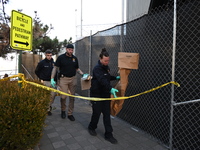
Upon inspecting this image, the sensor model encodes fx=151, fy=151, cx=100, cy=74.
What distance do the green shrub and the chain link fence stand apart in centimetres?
222

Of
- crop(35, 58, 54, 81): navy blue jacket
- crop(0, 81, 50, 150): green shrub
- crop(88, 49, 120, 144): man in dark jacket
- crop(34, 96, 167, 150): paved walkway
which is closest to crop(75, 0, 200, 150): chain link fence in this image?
crop(34, 96, 167, 150): paved walkway

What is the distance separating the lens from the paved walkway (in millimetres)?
2932

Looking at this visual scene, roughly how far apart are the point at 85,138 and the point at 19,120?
1.52m

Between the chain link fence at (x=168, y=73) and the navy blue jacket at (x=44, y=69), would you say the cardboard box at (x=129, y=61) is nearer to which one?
the chain link fence at (x=168, y=73)

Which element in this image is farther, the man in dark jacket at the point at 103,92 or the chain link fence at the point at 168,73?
the man in dark jacket at the point at 103,92

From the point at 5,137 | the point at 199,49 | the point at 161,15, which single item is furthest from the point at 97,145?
the point at 161,15

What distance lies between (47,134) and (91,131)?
3.27ft

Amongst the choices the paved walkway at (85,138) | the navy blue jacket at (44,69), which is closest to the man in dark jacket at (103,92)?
the paved walkway at (85,138)

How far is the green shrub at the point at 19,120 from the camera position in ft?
7.08

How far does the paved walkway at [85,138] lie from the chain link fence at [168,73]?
0.86ft

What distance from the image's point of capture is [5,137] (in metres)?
2.19

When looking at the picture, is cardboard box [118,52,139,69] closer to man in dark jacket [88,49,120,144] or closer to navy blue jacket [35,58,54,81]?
man in dark jacket [88,49,120,144]

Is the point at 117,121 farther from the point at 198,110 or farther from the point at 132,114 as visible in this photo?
the point at 198,110

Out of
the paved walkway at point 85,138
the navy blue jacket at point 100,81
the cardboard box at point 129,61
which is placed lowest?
the paved walkway at point 85,138
